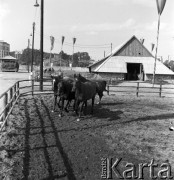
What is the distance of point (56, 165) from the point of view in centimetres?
556

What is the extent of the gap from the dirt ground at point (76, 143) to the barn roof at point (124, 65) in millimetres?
23863

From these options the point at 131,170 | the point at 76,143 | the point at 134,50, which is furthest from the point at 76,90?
the point at 134,50

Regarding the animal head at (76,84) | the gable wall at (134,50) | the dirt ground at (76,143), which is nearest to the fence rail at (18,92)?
the dirt ground at (76,143)

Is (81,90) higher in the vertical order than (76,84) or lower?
lower

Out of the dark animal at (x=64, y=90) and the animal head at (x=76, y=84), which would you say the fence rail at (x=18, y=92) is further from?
the animal head at (x=76, y=84)

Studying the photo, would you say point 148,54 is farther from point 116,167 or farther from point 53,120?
point 116,167

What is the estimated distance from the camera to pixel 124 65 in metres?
36.0

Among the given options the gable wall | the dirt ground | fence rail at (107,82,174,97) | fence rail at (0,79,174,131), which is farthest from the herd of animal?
the gable wall

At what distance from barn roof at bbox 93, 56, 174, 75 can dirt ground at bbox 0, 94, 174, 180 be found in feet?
78.3

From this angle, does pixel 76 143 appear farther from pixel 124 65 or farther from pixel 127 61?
pixel 127 61

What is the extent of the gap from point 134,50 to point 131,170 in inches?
1390

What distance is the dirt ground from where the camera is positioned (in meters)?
5.39

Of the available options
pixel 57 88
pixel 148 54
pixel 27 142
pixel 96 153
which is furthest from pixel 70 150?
pixel 148 54

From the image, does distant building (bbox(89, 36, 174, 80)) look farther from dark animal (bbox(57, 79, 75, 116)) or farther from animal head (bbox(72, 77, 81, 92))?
animal head (bbox(72, 77, 81, 92))
